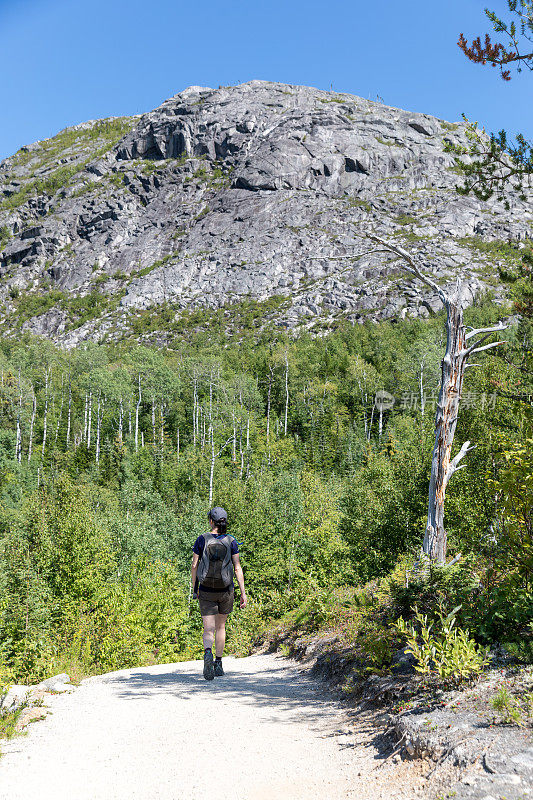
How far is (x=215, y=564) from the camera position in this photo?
641cm

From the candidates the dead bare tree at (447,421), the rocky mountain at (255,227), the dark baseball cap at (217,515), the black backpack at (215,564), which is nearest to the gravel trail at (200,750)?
the black backpack at (215,564)

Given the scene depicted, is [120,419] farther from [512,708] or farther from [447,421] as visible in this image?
Answer: [512,708]

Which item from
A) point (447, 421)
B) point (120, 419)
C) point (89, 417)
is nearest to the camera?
point (447, 421)

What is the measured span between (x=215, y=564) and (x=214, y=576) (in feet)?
0.53

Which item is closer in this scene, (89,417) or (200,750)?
(200,750)

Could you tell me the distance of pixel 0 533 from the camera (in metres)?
39.7

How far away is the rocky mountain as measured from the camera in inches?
5128

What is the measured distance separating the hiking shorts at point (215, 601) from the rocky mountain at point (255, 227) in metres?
107

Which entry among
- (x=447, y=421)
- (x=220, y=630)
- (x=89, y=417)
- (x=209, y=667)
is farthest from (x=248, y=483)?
(x=447, y=421)

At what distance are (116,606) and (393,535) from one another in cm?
1214

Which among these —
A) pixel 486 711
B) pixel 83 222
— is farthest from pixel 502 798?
pixel 83 222

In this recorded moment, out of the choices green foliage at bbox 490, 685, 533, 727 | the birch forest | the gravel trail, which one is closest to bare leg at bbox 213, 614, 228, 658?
the gravel trail

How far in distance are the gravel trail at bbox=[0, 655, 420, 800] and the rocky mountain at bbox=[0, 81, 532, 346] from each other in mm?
108759

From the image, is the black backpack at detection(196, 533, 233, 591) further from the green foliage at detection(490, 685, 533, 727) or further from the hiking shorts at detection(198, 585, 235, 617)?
the green foliage at detection(490, 685, 533, 727)
